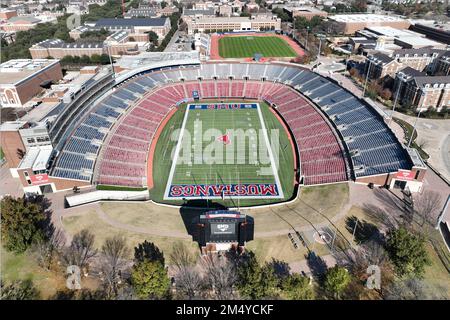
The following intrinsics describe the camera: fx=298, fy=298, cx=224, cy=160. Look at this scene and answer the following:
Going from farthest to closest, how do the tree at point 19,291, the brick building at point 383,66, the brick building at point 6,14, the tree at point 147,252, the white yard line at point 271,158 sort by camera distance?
1. the brick building at point 6,14
2. the brick building at point 383,66
3. the white yard line at point 271,158
4. the tree at point 147,252
5. the tree at point 19,291

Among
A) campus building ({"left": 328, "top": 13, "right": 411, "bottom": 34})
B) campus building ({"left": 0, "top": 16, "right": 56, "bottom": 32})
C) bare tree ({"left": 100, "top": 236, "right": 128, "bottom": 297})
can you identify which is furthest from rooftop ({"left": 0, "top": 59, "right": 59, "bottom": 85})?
campus building ({"left": 328, "top": 13, "right": 411, "bottom": 34})

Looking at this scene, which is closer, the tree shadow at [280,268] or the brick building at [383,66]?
the tree shadow at [280,268]

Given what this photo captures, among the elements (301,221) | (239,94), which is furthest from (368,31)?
(301,221)

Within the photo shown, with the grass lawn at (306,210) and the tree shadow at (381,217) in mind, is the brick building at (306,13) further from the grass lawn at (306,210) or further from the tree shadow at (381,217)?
the tree shadow at (381,217)

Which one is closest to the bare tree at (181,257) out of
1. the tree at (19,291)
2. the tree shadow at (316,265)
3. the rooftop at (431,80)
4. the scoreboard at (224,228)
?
the scoreboard at (224,228)

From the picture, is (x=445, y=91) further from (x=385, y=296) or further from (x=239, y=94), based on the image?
(x=385, y=296)

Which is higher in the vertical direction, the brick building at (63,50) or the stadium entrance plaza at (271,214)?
the brick building at (63,50)
